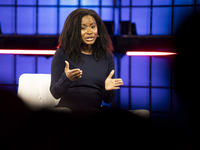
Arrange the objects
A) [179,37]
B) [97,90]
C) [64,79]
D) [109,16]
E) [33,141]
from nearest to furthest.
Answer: [33,141] < [64,79] < [97,90] < [179,37] < [109,16]

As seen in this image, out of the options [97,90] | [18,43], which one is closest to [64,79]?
[97,90]

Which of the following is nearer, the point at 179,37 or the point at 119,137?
the point at 119,137

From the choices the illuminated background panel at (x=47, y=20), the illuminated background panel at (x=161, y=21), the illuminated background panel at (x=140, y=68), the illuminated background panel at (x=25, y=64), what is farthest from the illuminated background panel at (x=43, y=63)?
the illuminated background panel at (x=161, y=21)

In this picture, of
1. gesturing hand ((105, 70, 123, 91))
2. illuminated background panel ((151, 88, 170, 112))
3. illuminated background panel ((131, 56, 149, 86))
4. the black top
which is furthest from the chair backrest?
illuminated background panel ((151, 88, 170, 112))

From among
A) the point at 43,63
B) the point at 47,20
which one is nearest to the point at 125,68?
the point at 43,63

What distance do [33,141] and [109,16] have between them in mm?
3204

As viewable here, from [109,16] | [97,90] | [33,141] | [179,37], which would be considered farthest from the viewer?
[109,16]

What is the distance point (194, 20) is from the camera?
3.38 m

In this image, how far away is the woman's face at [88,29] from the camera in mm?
1143

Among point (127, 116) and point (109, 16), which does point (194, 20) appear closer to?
point (109, 16)

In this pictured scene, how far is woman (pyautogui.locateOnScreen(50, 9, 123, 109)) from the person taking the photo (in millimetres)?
1131

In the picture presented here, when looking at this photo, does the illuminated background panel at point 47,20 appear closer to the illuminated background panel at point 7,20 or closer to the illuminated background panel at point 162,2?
the illuminated background panel at point 7,20

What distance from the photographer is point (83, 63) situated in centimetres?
123

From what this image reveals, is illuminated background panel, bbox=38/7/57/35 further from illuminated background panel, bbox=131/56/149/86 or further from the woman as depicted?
the woman
